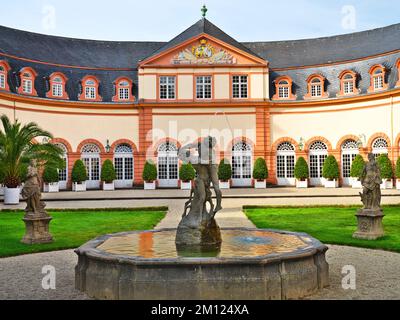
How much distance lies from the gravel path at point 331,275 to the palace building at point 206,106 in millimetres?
24424

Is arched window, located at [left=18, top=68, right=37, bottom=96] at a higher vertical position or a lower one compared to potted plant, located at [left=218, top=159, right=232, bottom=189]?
higher

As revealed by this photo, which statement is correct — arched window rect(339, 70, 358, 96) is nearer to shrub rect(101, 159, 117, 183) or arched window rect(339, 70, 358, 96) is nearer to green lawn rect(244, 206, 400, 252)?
green lawn rect(244, 206, 400, 252)

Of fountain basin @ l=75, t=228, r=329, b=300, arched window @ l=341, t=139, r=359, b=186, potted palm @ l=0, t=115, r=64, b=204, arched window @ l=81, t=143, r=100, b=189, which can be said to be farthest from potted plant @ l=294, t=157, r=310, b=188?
fountain basin @ l=75, t=228, r=329, b=300

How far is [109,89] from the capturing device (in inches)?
1457

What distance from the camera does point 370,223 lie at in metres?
12.6

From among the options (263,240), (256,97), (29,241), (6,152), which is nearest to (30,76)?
(6,152)

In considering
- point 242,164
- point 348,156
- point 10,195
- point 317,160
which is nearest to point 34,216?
point 10,195

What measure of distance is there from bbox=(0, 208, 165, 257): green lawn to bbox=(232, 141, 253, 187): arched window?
54.7 feet

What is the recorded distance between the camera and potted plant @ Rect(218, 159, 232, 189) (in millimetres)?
34844

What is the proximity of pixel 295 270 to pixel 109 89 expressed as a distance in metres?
31.3

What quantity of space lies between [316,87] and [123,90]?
46.5ft

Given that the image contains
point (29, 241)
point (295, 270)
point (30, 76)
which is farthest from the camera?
point (30, 76)

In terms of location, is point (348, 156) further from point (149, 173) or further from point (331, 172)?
point (149, 173)
